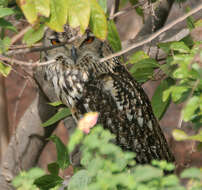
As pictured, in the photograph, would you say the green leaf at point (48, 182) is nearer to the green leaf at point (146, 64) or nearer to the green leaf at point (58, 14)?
the green leaf at point (146, 64)

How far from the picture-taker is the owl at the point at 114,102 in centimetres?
273

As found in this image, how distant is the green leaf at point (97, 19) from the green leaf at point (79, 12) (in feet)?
0.29

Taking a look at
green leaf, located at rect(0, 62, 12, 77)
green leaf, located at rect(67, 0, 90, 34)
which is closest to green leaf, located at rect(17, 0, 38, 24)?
green leaf, located at rect(67, 0, 90, 34)

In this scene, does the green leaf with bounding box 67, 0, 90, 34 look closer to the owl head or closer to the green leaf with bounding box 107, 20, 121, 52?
the owl head

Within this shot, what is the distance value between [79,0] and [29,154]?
216 centimetres

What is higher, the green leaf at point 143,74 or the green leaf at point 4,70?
the green leaf at point 4,70

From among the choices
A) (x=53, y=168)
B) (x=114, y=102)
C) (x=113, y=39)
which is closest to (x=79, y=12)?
(x=113, y=39)

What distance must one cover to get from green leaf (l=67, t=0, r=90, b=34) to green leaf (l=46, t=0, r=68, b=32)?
3 centimetres

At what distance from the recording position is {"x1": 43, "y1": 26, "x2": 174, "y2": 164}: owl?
8.96ft

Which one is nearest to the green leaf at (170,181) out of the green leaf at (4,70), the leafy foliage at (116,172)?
the leafy foliage at (116,172)

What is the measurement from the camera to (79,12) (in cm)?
177

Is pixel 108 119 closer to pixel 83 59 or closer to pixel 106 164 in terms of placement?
pixel 83 59

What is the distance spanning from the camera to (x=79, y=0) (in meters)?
1.77

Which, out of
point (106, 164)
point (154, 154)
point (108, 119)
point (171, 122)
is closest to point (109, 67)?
point (108, 119)
